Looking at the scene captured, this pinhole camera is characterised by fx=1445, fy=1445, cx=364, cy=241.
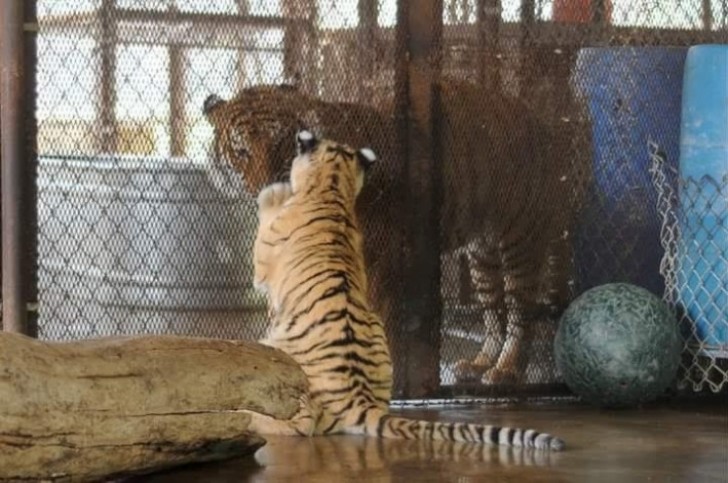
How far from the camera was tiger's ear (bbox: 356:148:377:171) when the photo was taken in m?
5.82

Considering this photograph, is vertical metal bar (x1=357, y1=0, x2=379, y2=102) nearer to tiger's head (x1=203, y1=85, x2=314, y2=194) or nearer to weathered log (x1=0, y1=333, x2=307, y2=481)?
tiger's head (x1=203, y1=85, x2=314, y2=194)

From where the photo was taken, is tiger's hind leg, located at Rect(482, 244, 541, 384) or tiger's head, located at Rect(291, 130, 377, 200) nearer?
tiger's head, located at Rect(291, 130, 377, 200)

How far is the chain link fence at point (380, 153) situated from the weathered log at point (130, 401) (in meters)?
1.33

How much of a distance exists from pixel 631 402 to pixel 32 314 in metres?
2.52

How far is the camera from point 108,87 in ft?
19.1

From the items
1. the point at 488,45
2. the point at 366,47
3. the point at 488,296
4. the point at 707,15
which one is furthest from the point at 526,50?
the point at 488,296

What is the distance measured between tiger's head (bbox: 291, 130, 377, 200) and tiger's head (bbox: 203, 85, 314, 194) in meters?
0.21

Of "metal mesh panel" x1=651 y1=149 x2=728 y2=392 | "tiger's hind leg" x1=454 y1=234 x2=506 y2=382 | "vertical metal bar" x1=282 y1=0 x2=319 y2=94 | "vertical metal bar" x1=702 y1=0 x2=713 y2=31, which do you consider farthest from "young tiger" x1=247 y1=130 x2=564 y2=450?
"vertical metal bar" x1=702 y1=0 x2=713 y2=31

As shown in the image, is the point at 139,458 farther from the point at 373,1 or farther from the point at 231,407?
the point at 373,1

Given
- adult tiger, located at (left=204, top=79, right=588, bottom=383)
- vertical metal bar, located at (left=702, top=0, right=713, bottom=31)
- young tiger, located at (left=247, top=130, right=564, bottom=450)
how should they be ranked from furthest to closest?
vertical metal bar, located at (left=702, top=0, right=713, bottom=31), adult tiger, located at (left=204, top=79, right=588, bottom=383), young tiger, located at (left=247, top=130, right=564, bottom=450)

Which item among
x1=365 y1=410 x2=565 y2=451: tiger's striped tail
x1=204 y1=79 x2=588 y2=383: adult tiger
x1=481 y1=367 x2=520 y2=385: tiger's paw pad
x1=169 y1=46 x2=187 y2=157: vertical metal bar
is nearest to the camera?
x1=365 y1=410 x2=565 y2=451: tiger's striped tail

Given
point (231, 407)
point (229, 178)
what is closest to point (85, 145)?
point (229, 178)

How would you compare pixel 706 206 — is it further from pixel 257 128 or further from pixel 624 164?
pixel 257 128

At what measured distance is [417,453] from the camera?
501cm
